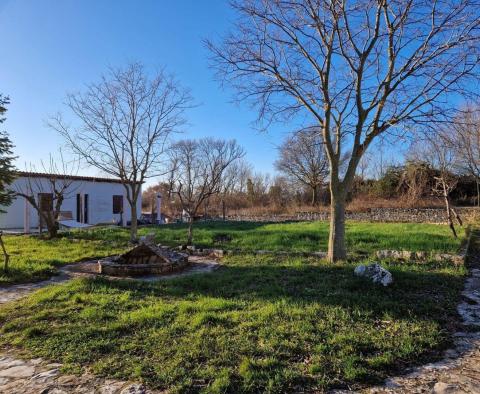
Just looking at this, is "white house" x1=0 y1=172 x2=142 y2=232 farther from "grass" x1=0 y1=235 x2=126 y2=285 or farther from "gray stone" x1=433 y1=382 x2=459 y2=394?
"gray stone" x1=433 y1=382 x2=459 y2=394

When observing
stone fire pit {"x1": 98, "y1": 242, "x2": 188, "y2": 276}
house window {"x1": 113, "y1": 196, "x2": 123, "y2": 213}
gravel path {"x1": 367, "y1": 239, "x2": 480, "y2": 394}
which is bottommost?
gravel path {"x1": 367, "y1": 239, "x2": 480, "y2": 394}

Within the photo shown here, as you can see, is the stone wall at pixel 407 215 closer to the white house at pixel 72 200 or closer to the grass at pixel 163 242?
the grass at pixel 163 242

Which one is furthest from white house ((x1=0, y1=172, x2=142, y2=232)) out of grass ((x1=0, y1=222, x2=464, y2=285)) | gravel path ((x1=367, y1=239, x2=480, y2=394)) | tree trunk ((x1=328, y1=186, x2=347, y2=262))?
gravel path ((x1=367, y1=239, x2=480, y2=394))

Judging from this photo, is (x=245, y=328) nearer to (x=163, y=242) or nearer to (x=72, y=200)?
(x=163, y=242)

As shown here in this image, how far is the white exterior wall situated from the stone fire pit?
42.4ft

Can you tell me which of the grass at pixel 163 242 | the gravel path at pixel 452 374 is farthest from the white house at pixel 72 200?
the gravel path at pixel 452 374

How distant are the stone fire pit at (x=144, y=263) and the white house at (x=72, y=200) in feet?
36.0

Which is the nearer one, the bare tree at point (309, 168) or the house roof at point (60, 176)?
the house roof at point (60, 176)

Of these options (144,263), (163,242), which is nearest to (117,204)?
(163,242)

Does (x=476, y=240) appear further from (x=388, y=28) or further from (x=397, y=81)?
(x=388, y=28)

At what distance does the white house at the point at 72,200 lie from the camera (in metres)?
20.1

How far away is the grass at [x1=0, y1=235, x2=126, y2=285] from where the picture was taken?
8.01 meters

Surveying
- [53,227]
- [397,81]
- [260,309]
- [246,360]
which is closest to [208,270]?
[260,309]

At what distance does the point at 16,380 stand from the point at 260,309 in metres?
2.77
